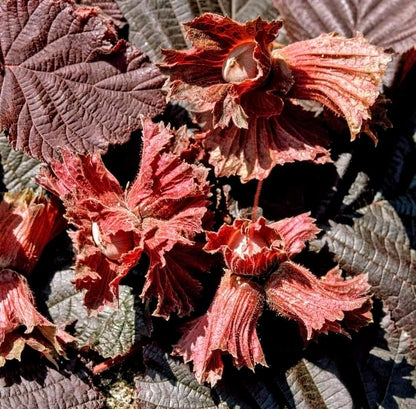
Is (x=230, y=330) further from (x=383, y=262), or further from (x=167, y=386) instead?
(x=383, y=262)

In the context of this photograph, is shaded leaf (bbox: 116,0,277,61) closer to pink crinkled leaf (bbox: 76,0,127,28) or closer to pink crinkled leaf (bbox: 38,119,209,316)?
pink crinkled leaf (bbox: 76,0,127,28)

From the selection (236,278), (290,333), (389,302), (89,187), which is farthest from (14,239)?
(389,302)

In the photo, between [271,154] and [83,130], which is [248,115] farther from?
[83,130]

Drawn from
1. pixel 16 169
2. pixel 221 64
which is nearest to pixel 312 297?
pixel 221 64

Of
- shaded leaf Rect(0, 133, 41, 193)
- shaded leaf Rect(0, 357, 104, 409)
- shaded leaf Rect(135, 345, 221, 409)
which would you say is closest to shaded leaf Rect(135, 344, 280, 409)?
shaded leaf Rect(135, 345, 221, 409)

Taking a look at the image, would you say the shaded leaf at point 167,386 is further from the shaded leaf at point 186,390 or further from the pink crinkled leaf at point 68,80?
the pink crinkled leaf at point 68,80

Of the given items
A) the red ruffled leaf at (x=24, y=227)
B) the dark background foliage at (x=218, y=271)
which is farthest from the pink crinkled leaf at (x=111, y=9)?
the red ruffled leaf at (x=24, y=227)

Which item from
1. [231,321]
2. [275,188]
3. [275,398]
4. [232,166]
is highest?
[232,166]
